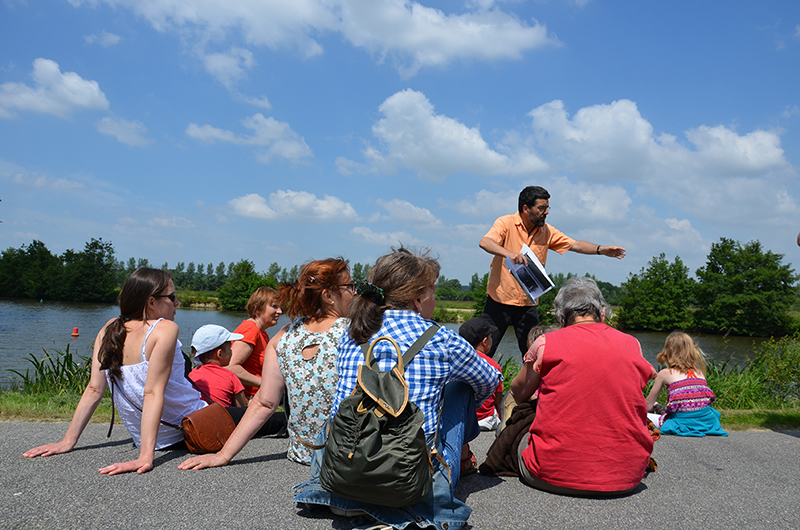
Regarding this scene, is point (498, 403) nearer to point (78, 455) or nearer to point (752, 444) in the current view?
point (752, 444)

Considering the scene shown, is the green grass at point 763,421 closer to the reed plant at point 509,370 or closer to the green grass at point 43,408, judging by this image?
the reed plant at point 509,370

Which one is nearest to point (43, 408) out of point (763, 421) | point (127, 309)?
point (127, 309)

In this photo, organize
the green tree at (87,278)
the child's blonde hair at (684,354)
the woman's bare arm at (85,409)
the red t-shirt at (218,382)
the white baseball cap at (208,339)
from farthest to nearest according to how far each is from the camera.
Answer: the green tree at (87,278) → the child's blonde hair at (684,354) → the white baseball cap at (208,339) → the red t-shirt at (218,382) → the woman's bare arm at (85,409)

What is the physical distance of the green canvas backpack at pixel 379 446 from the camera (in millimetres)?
2098

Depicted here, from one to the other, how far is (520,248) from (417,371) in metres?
3.39

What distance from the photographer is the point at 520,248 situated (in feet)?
18.1

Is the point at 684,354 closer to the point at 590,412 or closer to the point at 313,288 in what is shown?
the point at 590,412

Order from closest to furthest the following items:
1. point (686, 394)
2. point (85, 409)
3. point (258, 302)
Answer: point (85, 409)
point (686, 394)
point (258, 302)

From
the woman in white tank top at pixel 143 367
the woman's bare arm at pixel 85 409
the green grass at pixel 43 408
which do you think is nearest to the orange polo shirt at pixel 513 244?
the woman in white tank top at pixel 143 367

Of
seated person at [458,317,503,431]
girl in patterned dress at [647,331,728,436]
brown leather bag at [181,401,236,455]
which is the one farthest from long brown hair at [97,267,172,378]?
girl in patterned dress at [647,331,728,436]

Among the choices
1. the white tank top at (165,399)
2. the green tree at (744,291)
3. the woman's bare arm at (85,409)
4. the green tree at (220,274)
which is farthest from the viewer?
the green tree at (220,274)

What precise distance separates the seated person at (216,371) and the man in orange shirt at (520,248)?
7.84 ft

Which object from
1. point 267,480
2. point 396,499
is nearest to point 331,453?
point 396,499

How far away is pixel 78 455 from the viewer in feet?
11.4
